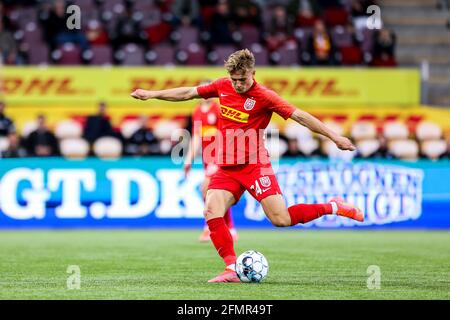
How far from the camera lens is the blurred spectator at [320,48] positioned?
24359mm

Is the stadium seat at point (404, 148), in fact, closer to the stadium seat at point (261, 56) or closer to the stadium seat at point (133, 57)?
the stadium seat at point (261, 56)

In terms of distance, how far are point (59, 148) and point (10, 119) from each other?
1.15 m

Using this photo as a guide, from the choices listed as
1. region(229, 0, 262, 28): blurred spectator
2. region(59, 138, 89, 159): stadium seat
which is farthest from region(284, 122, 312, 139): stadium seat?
region(59, 138, 89, 159): stadium seat

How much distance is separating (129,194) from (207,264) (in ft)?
23.0

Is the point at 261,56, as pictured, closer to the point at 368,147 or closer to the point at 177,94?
the point at 368,147

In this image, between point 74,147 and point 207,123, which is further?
point 74,147

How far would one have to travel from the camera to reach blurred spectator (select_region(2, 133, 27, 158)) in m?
20.1

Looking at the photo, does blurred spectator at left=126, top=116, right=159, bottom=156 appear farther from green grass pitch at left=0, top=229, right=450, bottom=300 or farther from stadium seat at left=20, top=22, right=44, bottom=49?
stadium seat at left=20, top=22, right=44, bottom=49

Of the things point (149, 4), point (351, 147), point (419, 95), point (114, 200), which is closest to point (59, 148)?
point (114, 200)

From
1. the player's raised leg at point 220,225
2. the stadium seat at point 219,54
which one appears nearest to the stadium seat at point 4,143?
the stadium seat at point 219,54

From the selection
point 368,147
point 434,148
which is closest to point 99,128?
point 368,147

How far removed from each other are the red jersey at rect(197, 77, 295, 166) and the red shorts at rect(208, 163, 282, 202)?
74 mm

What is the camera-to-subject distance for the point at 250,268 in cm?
1032

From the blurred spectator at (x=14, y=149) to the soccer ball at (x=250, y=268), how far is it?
1062 centimetres
